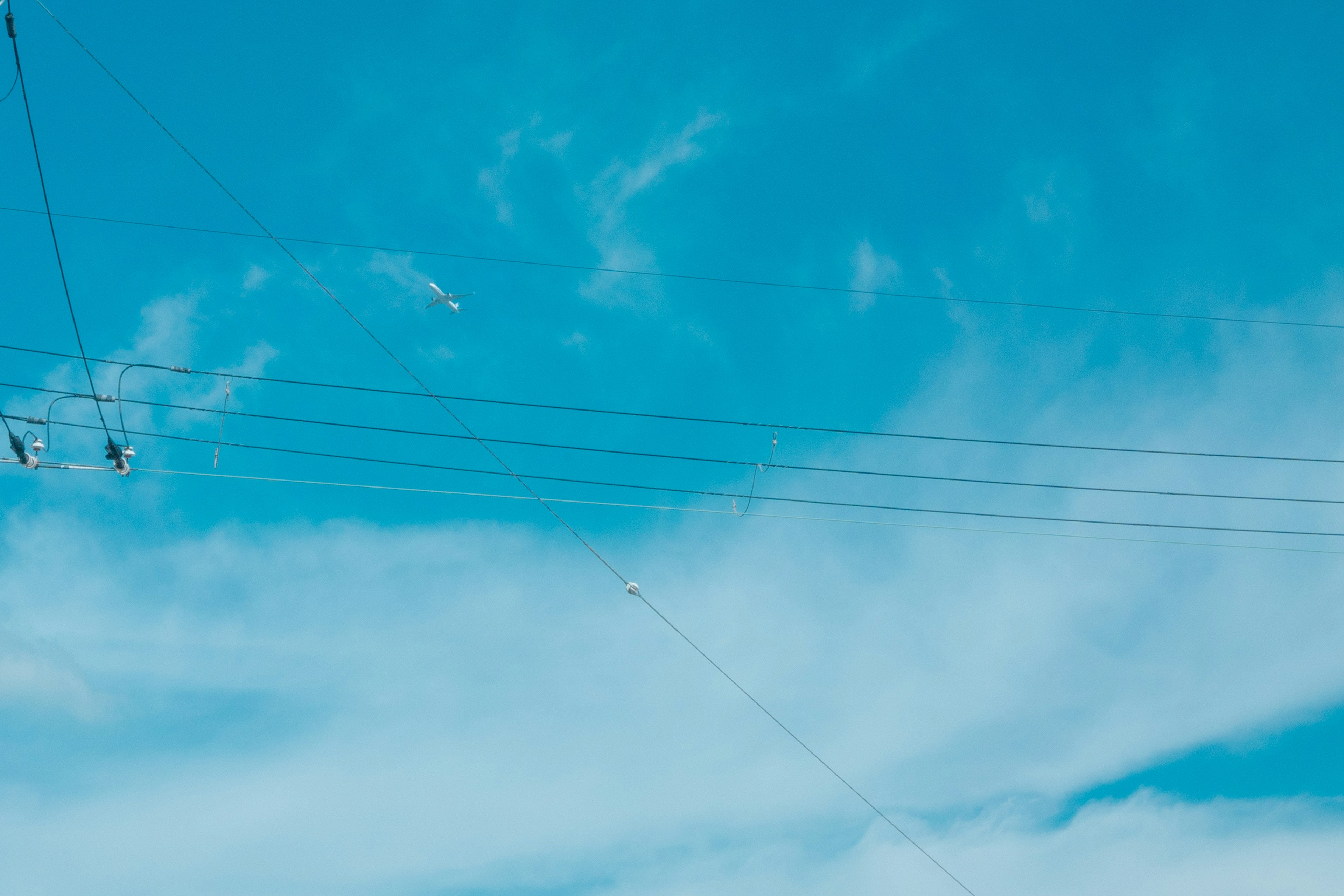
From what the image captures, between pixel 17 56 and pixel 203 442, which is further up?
pixel 17 56

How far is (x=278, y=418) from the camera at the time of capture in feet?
74.3

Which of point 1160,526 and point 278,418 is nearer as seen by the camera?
point 278,418

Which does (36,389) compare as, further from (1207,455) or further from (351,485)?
(1207,455)

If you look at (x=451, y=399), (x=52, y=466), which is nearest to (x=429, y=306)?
(x=451, y=399)

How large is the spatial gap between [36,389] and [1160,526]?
106 ft

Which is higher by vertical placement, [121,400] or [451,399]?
[451,399]

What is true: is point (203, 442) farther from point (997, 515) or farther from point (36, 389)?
point (997, 515)

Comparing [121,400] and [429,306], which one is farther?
[429,306]

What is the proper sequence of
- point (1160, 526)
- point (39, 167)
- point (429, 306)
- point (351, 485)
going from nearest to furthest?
point (39, 167) → point (351, 485) → point (1160, 526) → point (429, 306)

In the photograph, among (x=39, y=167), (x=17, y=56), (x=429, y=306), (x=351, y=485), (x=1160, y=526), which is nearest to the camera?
(x=17, y=56)

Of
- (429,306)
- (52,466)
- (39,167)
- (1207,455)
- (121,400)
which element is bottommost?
(52,466)

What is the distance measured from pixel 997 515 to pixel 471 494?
1593 centimetres

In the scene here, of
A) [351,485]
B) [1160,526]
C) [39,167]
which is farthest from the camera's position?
[1160,526]

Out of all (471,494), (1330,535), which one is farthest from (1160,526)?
(471,494)
